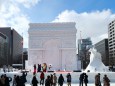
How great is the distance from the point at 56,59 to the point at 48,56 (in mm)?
1786

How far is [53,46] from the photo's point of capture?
56219mm

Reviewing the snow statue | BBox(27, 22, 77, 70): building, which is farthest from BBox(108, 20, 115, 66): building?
the snow statue

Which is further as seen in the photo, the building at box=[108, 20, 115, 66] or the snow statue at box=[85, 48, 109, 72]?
the building at box=[108, 20, 115, 66]

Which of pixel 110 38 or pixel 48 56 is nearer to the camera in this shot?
pixel 48 56

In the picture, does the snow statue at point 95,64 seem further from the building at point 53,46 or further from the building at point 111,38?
the building at point 111,38

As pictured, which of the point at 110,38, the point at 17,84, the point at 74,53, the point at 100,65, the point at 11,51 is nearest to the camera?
the point at 17,84

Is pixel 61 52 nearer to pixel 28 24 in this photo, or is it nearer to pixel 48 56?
pixel 48 56

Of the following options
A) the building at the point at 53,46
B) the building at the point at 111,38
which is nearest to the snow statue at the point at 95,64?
the building at the point at 53,46

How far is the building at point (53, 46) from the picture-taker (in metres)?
55.3

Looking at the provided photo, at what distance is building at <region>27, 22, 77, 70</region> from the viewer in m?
55.3

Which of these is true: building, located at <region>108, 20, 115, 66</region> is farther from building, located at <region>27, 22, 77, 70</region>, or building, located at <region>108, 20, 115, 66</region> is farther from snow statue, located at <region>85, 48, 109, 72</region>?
snow statue, located at <region>85, 48, 109, 72</region>

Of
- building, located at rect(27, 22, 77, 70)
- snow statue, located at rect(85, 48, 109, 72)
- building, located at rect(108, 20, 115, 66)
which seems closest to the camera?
snow statue, located at rect(85, 48, 109, 72)

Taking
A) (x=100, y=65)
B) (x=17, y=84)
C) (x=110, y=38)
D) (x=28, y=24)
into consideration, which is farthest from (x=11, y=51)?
(x=17, y=84)

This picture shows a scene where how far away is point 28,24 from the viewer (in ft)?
188
